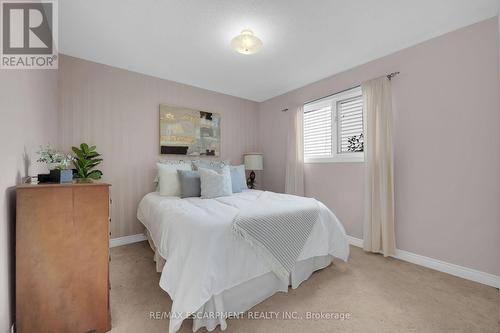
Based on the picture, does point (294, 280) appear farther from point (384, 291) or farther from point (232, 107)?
point (232, 107)

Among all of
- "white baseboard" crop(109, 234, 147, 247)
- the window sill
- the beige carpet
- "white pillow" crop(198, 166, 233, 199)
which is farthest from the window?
"white baseboard" crop(109, 234, 147, 247)

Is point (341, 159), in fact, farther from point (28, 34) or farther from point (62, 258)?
point (28, 34)

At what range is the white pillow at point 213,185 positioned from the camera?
259cm

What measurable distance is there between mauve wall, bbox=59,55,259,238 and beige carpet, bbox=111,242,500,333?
42.5 inches

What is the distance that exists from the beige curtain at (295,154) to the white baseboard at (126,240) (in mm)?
2466

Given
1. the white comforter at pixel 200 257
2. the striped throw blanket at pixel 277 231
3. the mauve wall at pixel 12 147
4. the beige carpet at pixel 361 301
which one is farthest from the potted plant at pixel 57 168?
the striped throw blanket at pixel 277 231

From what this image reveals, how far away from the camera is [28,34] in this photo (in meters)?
1.63

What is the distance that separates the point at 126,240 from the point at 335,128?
11.5 ft

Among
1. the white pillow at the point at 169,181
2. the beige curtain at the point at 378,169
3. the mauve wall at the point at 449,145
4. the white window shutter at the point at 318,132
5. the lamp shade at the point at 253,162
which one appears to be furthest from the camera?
the lamp shade at the point at 253,162

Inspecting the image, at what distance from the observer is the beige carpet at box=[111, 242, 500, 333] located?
1413 mm

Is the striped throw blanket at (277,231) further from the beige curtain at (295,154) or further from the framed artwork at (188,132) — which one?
the framed artwork at (188,132)

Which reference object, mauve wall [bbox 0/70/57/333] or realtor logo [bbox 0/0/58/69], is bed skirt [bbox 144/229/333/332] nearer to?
mauve wall [bbox 0/70/57/333]

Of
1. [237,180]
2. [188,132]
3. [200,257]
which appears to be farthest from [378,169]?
[188,132]

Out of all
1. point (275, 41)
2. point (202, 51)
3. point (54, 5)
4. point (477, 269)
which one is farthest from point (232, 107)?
point (477, 269)
